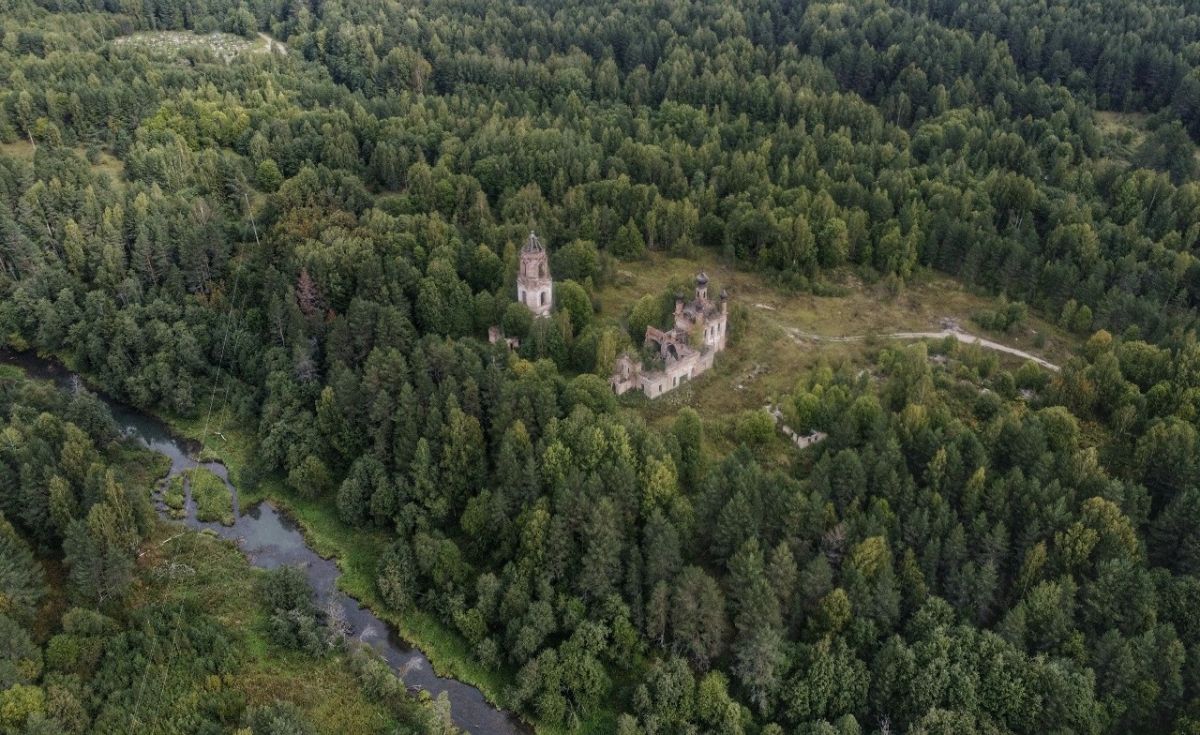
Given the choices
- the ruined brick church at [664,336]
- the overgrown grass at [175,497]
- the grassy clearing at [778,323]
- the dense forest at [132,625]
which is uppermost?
the ruined brick church at [664,336]

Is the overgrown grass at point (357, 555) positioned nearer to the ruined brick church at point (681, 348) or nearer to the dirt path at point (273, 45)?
the ruined brick church at point (681, 348)

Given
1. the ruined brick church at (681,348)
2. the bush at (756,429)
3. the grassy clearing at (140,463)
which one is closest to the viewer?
the bush at (756,429)

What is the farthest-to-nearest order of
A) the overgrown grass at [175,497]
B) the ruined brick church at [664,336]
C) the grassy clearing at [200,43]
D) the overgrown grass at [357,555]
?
the grassy clearing at [200,43] < the ruined brick church at [664,336] < the overgrown grass at [175,497] < the overgrown grass at [357,555]

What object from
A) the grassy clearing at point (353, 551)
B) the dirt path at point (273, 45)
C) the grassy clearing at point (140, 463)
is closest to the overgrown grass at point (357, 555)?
the grassy clearing at point (353, 551)

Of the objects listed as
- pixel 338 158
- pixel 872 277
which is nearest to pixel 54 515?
pixel 338 158

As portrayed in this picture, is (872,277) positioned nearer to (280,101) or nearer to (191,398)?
(191,398)
